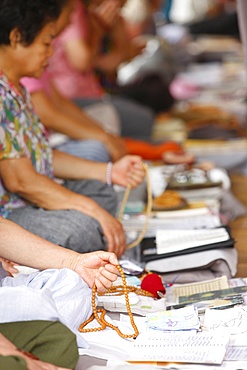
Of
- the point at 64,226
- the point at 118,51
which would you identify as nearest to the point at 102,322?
the point at 64,226

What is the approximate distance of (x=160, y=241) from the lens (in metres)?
3.04

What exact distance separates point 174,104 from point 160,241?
3.41 metres

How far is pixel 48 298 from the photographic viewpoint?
82.3 inches

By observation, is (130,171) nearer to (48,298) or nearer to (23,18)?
(23,18)

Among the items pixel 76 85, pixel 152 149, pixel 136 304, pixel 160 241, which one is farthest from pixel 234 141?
pixel 136 304

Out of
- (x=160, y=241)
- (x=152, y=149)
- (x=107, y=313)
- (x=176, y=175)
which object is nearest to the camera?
(x=107, y=313)

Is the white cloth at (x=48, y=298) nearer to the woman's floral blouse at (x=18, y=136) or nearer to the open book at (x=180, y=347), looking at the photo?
the open book at (x=180, y=347)

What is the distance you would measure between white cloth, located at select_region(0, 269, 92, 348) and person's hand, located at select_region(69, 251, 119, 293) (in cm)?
3

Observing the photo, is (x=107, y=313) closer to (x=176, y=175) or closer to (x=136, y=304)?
(x=136, y=304)

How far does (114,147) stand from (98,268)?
183 cm

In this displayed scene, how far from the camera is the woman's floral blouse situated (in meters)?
2.69

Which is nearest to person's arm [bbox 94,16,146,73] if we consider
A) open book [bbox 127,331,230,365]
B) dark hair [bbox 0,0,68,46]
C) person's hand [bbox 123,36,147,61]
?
person's hand [bbox 123,36,147,61]

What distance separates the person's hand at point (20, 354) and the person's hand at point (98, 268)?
0.95 feet

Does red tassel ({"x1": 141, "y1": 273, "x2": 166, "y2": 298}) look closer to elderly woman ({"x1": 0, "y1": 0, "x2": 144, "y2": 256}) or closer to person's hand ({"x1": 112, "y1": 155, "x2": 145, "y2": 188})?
elderly woman ({"x1": 0, "y1": 0, "x2": 144, "y2": 256})
